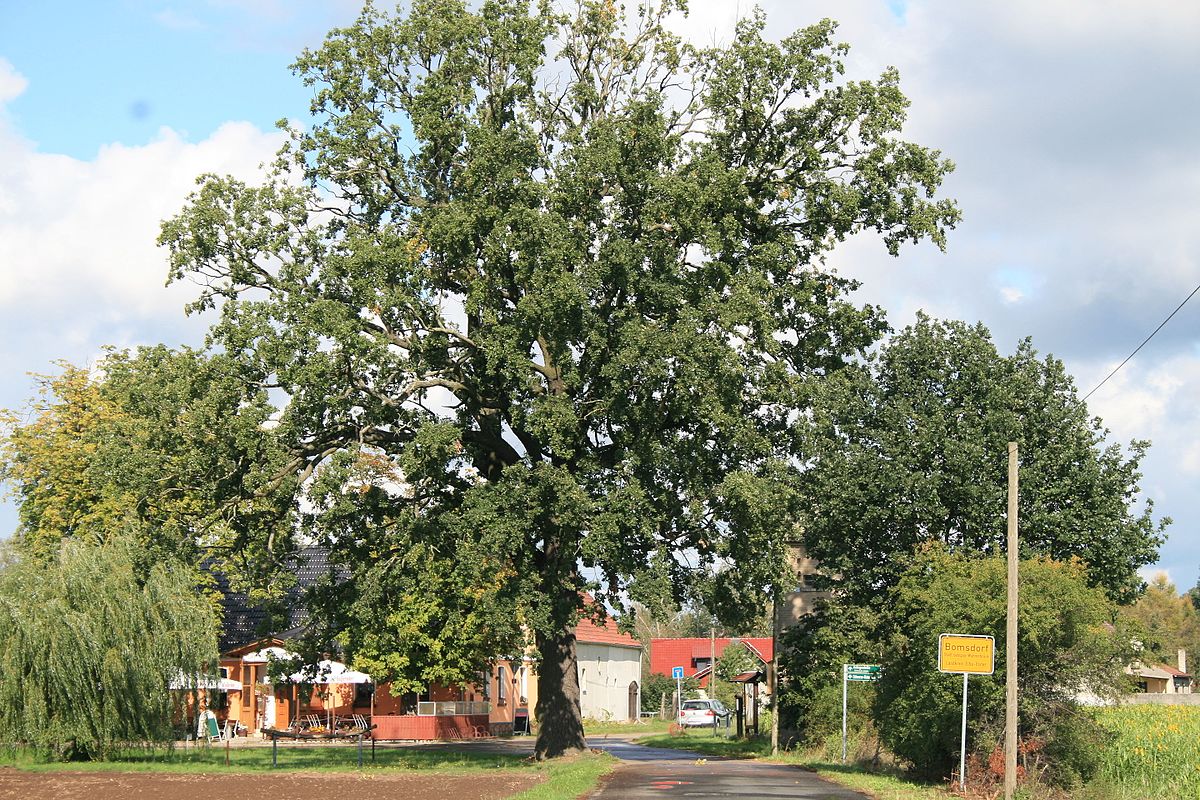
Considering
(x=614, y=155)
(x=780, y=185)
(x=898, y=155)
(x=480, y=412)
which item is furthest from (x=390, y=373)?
(x=898, y=155)

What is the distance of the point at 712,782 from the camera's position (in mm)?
26078

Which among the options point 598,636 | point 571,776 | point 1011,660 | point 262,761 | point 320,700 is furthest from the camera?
point 598,636

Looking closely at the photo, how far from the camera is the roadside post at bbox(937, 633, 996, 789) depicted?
2328cm

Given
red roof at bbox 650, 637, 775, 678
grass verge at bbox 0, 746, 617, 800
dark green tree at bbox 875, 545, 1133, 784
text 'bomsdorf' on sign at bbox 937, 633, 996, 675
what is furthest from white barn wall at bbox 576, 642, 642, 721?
text 'bomsdorf' on sign at bbox 937, 633, 996, 675

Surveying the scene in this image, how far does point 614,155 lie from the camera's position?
27703 mm

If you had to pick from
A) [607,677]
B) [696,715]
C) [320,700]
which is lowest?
[696,715]

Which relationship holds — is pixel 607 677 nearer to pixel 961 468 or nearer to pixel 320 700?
pixel 320 700

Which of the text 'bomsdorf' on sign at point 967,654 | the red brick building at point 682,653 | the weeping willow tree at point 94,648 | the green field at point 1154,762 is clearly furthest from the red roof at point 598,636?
the text 'bomsdorf' on sign at point 967,654

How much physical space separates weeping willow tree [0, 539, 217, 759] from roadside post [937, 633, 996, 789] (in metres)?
18.8

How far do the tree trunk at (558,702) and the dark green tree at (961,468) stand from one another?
9.15 meters

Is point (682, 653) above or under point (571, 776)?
under

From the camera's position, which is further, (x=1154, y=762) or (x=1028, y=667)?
(x=1028, y=667)

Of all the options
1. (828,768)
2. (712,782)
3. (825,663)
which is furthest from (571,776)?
(825,663)

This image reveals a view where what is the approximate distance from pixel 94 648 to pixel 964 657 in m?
20.0
